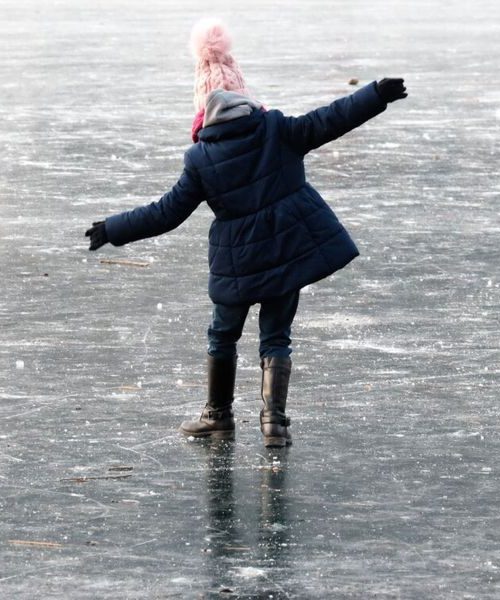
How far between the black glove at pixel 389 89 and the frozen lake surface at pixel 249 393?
133 centimetres

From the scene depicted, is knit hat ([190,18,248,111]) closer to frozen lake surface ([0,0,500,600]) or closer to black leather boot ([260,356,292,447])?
black leather boot ([260,356,292,447])

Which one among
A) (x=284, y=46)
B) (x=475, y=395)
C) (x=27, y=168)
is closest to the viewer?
(x=475, y=395)

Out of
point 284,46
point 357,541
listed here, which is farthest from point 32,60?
point 357,541

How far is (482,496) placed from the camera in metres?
6.33

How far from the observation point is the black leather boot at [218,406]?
282 inches

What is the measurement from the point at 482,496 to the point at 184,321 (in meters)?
3.10

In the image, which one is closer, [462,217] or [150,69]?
[462,217]

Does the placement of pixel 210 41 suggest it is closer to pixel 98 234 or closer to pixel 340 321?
pixel 98 234

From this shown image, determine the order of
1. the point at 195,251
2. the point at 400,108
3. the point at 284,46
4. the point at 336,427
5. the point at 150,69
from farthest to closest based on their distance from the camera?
the point at 284,46
the point at 150,69
the point at 400,108
the point at 195,251
the point at 336,427

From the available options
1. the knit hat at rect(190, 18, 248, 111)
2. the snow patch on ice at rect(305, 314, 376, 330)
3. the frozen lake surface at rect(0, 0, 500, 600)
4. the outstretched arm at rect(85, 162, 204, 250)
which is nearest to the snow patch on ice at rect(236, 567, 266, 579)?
the frozen lake surface at rect(0, 0, 500, 600)

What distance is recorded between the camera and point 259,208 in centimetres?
699

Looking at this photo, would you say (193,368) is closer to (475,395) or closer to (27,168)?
(475,395)

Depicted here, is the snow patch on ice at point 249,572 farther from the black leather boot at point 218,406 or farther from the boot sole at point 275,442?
the black leather boot at point 218,406

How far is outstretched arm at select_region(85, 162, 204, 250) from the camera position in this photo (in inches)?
278
